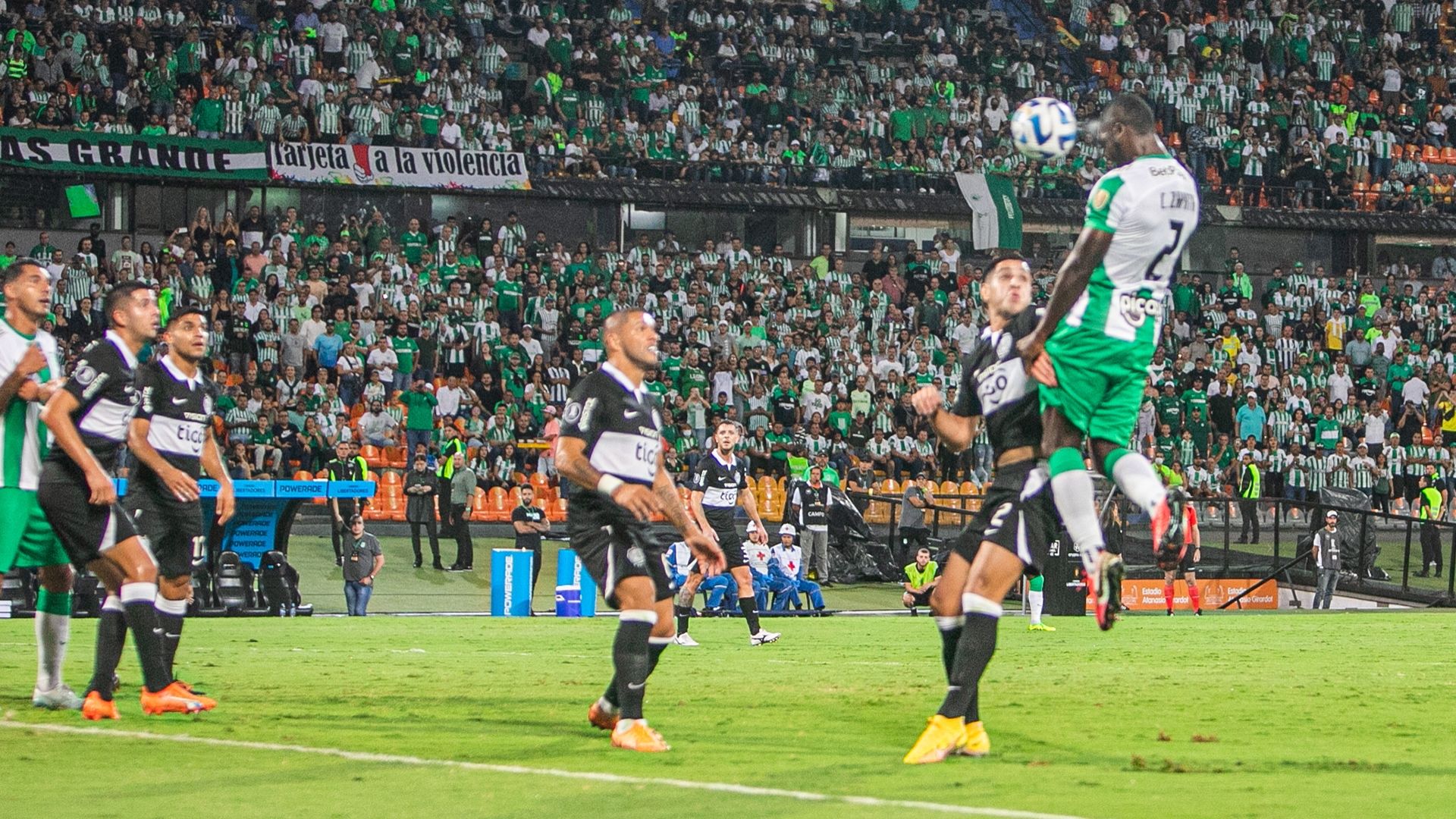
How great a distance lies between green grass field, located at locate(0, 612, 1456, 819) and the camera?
21.5 ft

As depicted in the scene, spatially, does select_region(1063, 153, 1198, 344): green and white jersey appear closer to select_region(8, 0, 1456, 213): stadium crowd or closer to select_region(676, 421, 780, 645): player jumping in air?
select_region(676, 421, 780, 645): player jumping in air

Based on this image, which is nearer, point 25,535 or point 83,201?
point 25,535

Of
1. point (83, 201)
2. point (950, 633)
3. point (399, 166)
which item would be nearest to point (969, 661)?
point (950, 633)

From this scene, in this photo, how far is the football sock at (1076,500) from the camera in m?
7.68

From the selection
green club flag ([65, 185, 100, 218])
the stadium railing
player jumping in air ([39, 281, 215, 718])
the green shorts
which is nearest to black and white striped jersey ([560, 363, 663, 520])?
player jumping in air ([39, 281, 215, 718])

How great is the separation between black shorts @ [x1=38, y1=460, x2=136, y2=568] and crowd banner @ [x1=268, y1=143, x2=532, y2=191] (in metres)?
27.1

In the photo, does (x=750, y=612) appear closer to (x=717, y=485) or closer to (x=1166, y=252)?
(x=717, y=485)

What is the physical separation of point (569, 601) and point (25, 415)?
42.3ft

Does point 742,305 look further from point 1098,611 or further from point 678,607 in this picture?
point 1098,611

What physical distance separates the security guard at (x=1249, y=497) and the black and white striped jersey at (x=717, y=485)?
1151 cm

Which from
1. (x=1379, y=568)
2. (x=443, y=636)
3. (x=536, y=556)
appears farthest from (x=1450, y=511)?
A: (x=443, y=636)

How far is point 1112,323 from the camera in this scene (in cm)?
779

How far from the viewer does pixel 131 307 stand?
9367 millimetres

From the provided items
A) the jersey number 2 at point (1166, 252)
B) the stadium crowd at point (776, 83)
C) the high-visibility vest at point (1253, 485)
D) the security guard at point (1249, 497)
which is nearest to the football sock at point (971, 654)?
the jersey number 2 at point (1166, 252)
